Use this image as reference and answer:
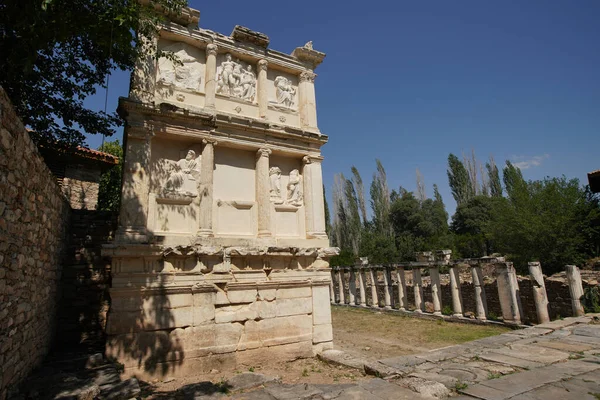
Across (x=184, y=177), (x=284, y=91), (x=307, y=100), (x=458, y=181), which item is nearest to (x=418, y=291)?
(x=307, y=100)

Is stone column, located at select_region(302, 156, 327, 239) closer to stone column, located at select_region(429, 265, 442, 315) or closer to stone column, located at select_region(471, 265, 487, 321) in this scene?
stone column, located at select_region(471, 265, 487, 321)

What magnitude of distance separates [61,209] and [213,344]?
12.4ft

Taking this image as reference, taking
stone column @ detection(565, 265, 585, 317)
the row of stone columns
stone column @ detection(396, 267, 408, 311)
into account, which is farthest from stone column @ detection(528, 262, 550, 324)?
stone column @ detection(396, 267, 408, 311)

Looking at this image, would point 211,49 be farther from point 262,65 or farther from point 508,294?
point 508,294

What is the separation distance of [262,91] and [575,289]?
10.8 meters

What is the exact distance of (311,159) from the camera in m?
8.72

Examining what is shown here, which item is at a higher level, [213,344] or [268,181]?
[268,181]

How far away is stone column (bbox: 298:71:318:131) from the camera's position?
8.99 meters

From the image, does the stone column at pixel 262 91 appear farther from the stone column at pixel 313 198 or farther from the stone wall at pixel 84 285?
the stone wall at pixel 84 285

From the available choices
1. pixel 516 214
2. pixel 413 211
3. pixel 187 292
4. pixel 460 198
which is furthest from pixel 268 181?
pixel 460 198

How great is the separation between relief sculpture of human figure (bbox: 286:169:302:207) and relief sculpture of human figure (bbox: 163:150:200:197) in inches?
86.8

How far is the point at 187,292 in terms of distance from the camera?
6.60 m

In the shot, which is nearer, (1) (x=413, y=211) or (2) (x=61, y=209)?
(2) (x=61, y=209)

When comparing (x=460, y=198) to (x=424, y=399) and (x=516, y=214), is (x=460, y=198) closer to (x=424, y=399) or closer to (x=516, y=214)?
(x=516, y=214)
